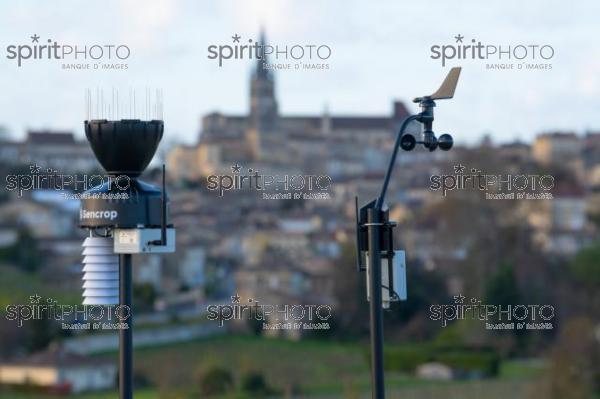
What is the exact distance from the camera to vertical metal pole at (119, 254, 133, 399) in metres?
5.71

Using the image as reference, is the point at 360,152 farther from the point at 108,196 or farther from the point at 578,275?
the point at 108,196

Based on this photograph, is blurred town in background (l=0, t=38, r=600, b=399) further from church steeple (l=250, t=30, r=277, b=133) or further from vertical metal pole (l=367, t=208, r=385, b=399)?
church steeple (l=250, t=30, r=277, b=133)

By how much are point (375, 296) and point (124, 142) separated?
1109 mm

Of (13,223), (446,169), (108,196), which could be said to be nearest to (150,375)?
(446,169)

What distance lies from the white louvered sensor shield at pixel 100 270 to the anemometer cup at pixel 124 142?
12.2 inches

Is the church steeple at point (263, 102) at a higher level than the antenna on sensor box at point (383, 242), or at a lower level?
higher

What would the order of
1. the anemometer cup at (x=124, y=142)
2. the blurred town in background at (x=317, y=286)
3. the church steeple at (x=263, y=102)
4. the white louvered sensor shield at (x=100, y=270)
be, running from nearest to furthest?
the anemometer cup at (x=124, y=142)
the white louvered sensor shield at (x=100, y=270)
the blurred town in background at (x=317, y=286)
the church steeple at (x=263, y=102)

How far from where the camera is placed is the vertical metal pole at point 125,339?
571 cm

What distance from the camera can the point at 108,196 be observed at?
18.8 feet

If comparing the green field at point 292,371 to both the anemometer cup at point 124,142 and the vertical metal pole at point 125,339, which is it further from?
A: the anemometer cup at point 124,142

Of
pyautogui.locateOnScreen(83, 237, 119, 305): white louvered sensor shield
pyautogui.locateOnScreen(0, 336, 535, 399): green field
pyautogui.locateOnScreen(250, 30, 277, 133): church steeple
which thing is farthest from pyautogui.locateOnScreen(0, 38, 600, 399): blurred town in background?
pyautogui.locateOnScreen(250, 30, 277, 133): church steeple

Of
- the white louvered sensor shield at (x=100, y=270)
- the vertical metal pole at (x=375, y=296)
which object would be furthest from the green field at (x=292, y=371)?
the vertical metal pole at (x=375, y=296)

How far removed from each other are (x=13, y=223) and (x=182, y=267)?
24.3 ft

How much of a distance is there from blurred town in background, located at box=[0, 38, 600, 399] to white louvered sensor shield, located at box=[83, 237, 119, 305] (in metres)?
8.88
